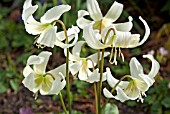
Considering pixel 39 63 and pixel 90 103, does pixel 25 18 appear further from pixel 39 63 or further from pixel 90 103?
pixel 90 103

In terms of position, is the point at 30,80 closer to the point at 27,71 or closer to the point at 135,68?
the point at 27,71

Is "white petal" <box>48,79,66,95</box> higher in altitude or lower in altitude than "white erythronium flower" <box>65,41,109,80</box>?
lower

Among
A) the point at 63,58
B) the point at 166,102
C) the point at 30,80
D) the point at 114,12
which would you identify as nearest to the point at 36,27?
the point at 30,80

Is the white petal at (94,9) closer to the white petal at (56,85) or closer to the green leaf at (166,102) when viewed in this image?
the white petal at (56,85)

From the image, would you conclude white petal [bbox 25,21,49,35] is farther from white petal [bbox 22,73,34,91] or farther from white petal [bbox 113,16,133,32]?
white petal [bbox 113,16,133,32]

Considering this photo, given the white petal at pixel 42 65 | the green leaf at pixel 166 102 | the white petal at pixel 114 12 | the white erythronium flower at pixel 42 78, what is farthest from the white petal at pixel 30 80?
the green leaf at pixel 166 102

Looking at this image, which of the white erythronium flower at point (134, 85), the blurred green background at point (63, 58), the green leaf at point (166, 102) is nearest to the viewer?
the white erythronium flower at point (134, 85)

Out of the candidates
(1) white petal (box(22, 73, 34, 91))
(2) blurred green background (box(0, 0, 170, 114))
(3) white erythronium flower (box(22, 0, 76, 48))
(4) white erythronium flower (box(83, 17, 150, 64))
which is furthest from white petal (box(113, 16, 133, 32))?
(2) blurred green background (box(0, 0, 170, 114))
